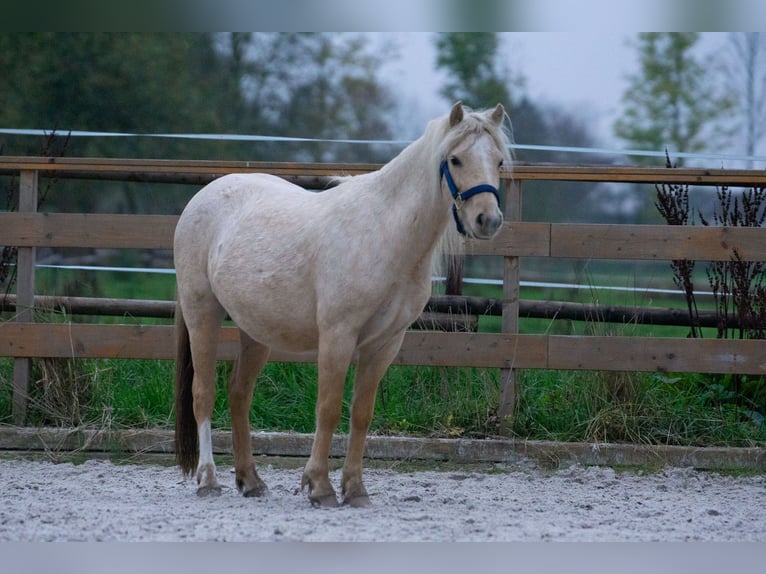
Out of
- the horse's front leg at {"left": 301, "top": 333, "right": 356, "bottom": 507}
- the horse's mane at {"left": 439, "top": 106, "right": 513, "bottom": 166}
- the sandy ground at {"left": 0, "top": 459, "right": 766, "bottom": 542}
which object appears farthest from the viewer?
the horse's front leg at {"left": 301, "top": 333, "right": 356, "bottom": 507}

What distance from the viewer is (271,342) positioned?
12.8 feet

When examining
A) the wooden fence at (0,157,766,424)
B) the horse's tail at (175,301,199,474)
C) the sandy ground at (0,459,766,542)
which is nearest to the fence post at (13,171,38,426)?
the wooden fence at (0,157,766,424)

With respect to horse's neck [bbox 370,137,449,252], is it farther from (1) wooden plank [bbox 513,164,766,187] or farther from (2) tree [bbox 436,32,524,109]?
(2) tree [bbox 436,32,524,109]

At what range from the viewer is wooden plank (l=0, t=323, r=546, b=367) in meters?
4.86

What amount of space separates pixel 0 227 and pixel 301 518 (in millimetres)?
2838

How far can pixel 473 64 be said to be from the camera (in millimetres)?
13570

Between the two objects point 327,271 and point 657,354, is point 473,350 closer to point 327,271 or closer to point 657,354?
point 657,354

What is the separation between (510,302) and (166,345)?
2065 mm

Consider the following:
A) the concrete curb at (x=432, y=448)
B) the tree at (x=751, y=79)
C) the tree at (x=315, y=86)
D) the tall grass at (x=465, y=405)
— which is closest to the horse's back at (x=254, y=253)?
the concrete curb at (x=432, y=448)

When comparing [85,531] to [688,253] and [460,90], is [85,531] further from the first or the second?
[460,90]

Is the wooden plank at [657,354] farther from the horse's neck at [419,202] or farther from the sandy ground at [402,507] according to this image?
the horse's neck at [419,202]

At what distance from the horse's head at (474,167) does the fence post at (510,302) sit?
4.82 feet

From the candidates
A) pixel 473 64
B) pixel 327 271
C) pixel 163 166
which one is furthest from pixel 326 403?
pixel 473 64

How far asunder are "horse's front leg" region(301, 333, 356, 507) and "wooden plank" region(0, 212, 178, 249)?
1814 mm
